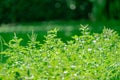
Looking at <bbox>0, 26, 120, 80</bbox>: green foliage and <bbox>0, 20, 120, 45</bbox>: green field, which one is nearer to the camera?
<bbox>0, 26, 120, 80</bbox>: green foliage

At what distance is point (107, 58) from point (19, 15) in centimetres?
998

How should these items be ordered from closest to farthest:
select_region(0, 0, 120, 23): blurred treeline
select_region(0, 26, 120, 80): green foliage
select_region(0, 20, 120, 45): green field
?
select_region(0, 26, 120, 80): green foliage < select_region(0, 20, 120, 45): green field < select_region(0, 0, 120, 23): blurred treeline

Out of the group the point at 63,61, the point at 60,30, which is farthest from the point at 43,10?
the point at 63,61

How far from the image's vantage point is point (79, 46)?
15.5 ft

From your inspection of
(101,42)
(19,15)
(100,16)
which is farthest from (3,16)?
(101,42)

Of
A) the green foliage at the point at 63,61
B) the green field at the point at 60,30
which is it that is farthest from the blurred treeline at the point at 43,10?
the green foliage at the point at 63,61

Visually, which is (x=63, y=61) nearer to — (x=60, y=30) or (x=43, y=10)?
(x=60, y=30)

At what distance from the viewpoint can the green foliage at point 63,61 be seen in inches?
155

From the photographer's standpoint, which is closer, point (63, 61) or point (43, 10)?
point (63, 61)

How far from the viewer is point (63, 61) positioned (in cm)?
412

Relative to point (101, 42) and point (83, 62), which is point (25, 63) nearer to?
point (83, 62)

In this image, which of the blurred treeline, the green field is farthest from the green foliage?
the blurred treeline

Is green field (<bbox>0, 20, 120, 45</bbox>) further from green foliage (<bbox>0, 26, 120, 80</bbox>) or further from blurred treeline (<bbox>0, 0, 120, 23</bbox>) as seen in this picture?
green foliage (<bbox>0, 26, 120, 80</bbox>)

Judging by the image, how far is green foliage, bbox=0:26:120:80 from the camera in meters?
3.95
